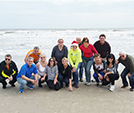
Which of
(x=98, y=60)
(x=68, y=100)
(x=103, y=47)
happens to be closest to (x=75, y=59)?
(x=98, y=60)

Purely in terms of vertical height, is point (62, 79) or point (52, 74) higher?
point (52, 74)

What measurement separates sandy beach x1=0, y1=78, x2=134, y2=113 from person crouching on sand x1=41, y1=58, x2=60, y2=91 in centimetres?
17

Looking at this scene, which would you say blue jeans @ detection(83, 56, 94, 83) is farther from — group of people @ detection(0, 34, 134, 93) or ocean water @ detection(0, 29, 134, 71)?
ocean water @ detection(0, 29, 134, 71)

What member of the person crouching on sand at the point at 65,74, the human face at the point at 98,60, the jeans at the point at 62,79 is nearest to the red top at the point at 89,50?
the human face at the point at 98,60

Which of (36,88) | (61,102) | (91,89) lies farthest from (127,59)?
(36,88)

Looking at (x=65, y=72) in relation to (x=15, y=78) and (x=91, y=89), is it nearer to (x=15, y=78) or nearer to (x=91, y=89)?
(x=91, y=89)

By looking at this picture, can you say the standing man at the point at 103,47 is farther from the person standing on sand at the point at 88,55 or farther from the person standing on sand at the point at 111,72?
the person standing on sand at the point at 111,72

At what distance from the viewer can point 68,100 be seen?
355cm

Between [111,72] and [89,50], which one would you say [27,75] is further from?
[111,72]

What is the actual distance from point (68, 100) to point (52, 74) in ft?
3.40

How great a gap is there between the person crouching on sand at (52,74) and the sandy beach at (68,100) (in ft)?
0.56

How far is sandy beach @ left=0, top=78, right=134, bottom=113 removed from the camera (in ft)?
10.2

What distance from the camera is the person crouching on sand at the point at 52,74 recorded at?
4.18 m

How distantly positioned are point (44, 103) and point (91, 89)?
1.55 meters
